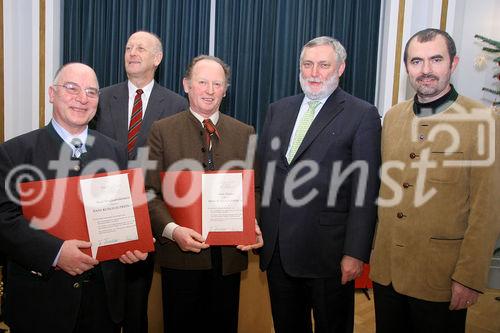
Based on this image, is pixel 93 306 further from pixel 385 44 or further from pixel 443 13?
pixel 443 13

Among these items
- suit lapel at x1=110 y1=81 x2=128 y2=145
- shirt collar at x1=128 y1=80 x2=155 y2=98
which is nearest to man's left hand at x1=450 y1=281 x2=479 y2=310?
suit lapel at x1=110 y1=81 x2=128 y2=145

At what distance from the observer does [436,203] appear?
1.82 meters

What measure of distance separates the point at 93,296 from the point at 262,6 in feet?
12.3

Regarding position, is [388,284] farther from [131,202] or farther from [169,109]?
[169,109]

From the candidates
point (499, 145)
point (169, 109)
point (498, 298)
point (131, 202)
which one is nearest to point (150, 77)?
point (169, 109)

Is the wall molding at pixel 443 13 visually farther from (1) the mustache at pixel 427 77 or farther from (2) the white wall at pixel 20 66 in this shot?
(2) the white wall at pixel 20 66

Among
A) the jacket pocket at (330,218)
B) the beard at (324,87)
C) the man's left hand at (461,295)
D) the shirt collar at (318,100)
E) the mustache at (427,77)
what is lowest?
the man's left hand at (461,295)

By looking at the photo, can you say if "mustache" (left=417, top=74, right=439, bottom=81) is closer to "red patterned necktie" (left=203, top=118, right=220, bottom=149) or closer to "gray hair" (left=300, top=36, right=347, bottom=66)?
"gray hair" (left=300, top=36, right=347, bottom=66)

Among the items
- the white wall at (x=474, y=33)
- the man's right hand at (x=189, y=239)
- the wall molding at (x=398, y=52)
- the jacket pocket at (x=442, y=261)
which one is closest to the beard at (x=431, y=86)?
the jacket pocket at (x=442, y=261)

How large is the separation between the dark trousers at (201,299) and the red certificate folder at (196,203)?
17 cm

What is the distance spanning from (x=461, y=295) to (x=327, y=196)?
27.5 inches

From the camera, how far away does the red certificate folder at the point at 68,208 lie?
5.00 ft

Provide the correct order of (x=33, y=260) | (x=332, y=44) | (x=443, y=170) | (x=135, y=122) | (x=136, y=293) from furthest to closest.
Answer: (x=135, y=122)
(x=136, y=293)
(x=332, y=44)
(x=443, y=170)
(x=33, y=260)

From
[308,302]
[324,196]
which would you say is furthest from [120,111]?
[308,302]
